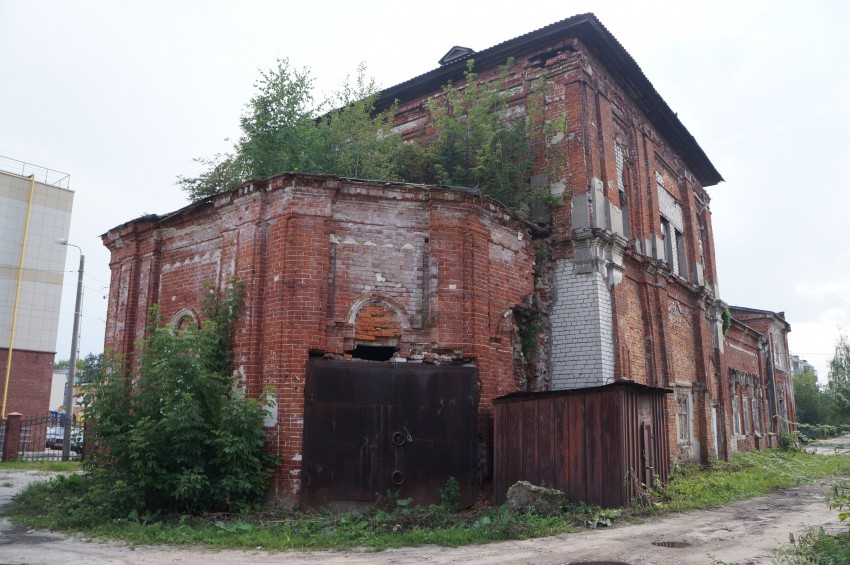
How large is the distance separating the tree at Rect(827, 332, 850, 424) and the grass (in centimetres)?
46

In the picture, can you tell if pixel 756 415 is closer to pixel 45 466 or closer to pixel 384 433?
pixel 384 433

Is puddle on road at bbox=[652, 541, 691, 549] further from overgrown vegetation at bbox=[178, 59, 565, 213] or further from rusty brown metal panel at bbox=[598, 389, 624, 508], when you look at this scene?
overgrown vegetation at bbox=[178, 59, 565, 213]

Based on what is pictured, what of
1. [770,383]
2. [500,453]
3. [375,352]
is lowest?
[500,453]

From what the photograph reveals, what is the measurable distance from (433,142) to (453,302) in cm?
590

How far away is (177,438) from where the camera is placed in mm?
8812

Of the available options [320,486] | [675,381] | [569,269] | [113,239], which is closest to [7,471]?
[113,239]

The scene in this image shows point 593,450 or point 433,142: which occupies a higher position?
point 433,142

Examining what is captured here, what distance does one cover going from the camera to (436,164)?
1401cm

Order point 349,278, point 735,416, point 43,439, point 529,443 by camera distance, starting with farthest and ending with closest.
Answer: point 43,439 → point 735,416 → point 349,278 → point 529,443

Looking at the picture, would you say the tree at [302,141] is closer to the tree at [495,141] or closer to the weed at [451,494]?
the tree at [495,141]

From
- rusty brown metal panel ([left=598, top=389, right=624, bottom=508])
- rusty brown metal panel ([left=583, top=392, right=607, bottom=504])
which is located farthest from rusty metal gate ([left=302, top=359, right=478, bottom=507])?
rusty brown metal panel ([left=598, top=389, right=624, bottom=508])

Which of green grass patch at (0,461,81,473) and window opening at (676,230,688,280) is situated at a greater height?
window opening at (676,230,688,280)

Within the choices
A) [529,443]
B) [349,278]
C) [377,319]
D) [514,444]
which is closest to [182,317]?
[349,278]

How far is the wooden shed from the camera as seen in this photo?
898cm
